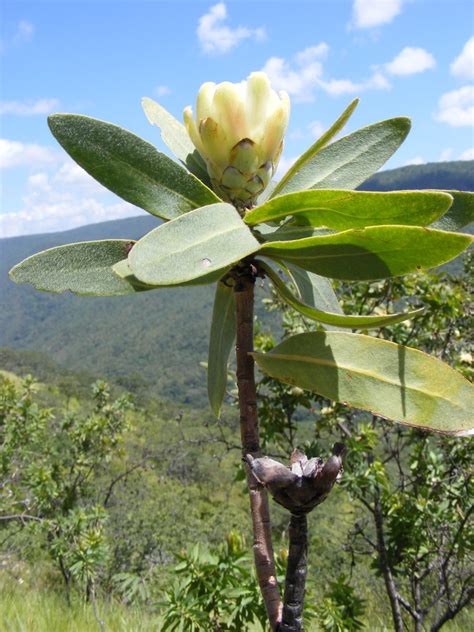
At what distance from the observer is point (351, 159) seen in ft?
2.38

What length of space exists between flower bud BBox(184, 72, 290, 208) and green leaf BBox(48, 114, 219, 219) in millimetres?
55

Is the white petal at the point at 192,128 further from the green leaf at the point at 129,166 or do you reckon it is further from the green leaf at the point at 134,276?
the green leaf at the point at 134,276

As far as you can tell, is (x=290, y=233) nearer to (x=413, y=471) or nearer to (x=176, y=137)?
(x=176, y=137)

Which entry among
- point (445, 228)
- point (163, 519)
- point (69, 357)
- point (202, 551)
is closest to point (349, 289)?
point (202, 551)

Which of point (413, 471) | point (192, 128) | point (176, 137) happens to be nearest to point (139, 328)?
point (413, 471)

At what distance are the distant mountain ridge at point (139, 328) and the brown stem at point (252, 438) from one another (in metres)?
66.3

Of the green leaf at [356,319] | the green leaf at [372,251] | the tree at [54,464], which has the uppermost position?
the green leaf at [372,251]

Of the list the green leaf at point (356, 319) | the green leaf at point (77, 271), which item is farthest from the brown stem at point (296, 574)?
the green leaf at point (77, 271)

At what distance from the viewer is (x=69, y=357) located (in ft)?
300

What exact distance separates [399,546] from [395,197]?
9.24 feet

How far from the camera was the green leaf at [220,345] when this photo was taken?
0.74 m

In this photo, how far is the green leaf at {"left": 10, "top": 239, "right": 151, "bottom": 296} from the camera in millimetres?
608

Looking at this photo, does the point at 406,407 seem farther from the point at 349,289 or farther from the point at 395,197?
the point at 349,289

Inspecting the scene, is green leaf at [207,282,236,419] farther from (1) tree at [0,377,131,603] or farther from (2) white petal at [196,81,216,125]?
(1) tree at [0,377,131,603]
